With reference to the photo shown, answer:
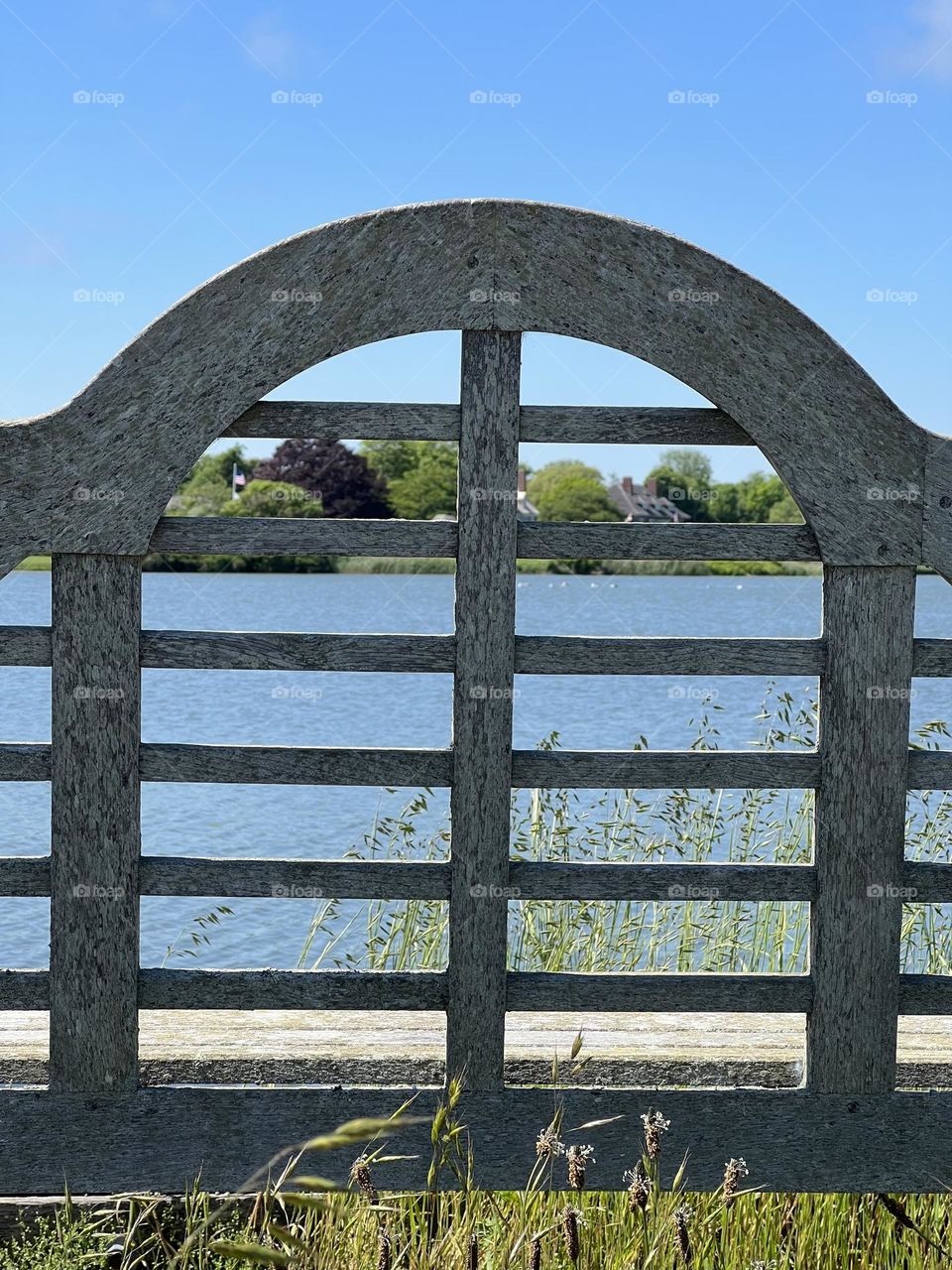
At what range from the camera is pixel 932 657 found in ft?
11.3

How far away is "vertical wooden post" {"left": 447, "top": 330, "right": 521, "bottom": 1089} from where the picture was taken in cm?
329

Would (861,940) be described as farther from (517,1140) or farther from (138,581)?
(138,581)

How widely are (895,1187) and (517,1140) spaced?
3.46 feet

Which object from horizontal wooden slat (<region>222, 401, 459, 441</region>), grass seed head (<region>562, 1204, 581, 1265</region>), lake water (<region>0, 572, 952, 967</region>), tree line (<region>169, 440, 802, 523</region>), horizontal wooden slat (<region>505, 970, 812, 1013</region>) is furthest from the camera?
tree line (<region>169, 440, 802, 523</region>)

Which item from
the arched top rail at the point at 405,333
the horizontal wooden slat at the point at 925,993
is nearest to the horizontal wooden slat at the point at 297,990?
the arched top rail at the point at 405,333

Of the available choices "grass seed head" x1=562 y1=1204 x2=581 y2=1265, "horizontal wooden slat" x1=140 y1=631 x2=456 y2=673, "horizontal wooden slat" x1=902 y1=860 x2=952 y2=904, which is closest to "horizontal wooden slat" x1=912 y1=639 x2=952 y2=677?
"horizontal wooden slat" x1=902 y1=860 x2=952 y2=904

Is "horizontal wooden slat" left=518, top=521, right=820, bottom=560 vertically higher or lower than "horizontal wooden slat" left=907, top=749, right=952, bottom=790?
higher

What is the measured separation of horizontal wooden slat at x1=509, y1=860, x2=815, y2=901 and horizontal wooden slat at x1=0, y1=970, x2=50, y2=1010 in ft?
4.15

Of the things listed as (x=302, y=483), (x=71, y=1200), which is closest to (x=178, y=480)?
(x=71, y=1200)

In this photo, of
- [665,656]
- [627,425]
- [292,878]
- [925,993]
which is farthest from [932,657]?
[292,878]

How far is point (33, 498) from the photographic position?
3.34 metres

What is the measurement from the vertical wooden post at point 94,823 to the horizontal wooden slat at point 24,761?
33mm

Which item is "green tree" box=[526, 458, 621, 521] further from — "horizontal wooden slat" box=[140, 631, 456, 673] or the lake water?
"horizontal wooden slat" box=[140, 631, 456, 673]

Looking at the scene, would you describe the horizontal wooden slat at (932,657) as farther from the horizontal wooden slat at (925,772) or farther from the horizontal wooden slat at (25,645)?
the horizontal wooden slat at (25,645)
